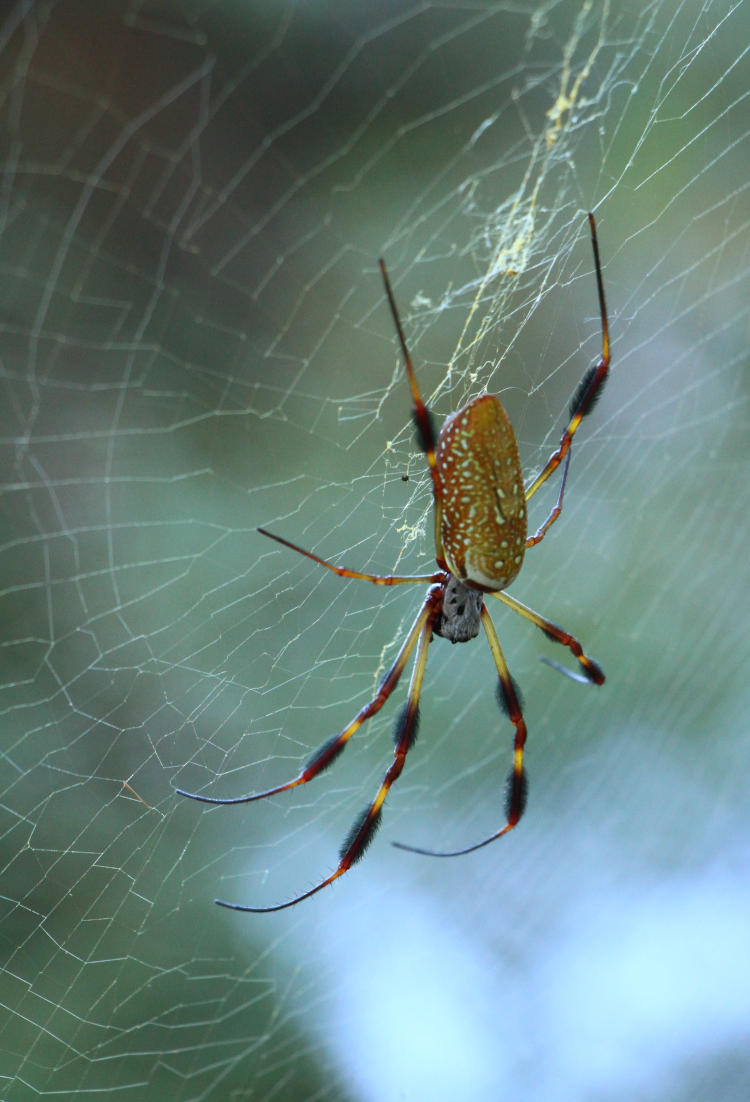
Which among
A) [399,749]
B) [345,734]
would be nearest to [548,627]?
[399,749]

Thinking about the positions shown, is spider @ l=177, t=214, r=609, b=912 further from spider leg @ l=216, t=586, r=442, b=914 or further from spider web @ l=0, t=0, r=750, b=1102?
spider web @ l=0, t=0, r=750, b=1102

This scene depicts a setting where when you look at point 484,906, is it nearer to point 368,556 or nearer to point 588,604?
point 588,604

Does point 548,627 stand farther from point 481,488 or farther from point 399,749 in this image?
point 481,488

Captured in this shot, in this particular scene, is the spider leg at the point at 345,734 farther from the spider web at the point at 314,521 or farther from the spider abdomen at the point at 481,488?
the spider abdomen at the point at 481,488

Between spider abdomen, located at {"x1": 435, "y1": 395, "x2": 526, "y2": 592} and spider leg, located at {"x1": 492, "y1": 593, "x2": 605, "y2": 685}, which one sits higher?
spider abdomen, located at {"x1": 435, "y1": 395, "x2": 526, "y2": 592}

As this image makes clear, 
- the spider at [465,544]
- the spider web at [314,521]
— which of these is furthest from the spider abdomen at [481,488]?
the spider web at [314,521]

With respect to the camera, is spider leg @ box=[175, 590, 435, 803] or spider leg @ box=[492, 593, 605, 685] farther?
spider leg @ box=[492, 593, 605, 685]

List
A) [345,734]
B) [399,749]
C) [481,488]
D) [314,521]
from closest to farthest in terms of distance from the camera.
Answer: [481,488], [345,734], [399,749], [314,521]

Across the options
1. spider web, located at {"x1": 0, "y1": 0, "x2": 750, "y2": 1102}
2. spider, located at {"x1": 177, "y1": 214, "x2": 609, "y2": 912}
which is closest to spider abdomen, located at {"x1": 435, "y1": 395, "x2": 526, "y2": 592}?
spider, located at {"x1": 177, "y1": 214, "x2": 609, "y2": 912}
